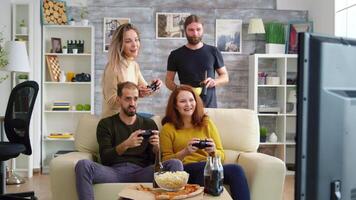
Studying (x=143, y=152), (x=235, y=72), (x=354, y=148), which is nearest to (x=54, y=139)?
(x=235, y=72)

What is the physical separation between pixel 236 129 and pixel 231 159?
0.24 m

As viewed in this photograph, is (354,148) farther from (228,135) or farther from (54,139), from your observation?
(54,139)

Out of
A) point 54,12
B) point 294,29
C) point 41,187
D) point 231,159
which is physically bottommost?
point 41,187

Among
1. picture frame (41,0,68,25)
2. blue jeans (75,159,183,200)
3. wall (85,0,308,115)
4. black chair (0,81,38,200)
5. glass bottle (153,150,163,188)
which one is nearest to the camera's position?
glass bottle (153,150,163,188)

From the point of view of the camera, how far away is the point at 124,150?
3.33 metres

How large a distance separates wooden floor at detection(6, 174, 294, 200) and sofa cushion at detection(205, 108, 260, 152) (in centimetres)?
125

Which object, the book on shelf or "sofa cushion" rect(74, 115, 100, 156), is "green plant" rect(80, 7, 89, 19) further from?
"sofa cushion" rect(74, 115, 100, 156)

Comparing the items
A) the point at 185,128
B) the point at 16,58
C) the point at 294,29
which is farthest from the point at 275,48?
the point at 16,58

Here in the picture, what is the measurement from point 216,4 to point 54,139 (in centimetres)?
270

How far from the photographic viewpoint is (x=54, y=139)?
6008mm

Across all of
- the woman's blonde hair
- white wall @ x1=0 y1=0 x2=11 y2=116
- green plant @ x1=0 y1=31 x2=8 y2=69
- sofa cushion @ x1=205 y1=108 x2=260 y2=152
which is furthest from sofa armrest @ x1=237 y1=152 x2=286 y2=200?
white wall @ x1=0 y1=0 x2=11 y2=116

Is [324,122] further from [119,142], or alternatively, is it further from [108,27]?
[108,27]

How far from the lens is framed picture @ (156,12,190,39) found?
6211mm

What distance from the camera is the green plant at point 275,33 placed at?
6.15 meters
